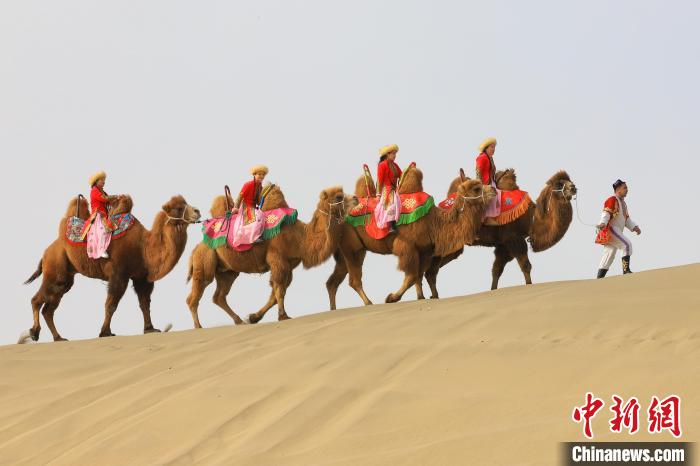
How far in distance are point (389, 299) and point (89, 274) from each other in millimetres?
4143

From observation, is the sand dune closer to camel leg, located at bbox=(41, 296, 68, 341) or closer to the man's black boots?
the man's black boots

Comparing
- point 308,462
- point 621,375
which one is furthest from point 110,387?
point 621,375

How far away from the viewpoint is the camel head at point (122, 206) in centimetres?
1756

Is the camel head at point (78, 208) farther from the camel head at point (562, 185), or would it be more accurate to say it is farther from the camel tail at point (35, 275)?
the camel head at point (562, 185)

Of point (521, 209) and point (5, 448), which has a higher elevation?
point (521, 209)

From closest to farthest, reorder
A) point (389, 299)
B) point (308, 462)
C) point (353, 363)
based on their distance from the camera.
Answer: point (308, 462) → point (353, 363) → point (389, 299)

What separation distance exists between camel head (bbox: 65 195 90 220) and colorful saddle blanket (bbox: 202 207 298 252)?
6.08 feet

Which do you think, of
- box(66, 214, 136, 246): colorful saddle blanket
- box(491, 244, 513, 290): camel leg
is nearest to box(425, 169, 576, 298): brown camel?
box(491, 244, 513, 290): camel leg

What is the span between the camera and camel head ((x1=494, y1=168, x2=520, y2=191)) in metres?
17.7

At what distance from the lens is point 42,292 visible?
18000mm

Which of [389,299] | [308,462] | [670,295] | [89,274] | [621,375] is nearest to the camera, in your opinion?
[308,462]

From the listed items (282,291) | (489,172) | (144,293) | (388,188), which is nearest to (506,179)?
(489,172)

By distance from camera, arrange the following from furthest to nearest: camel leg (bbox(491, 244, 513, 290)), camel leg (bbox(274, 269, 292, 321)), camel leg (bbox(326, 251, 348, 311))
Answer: camel leg (bbox(491, 244, 513, 290)) < camel leg (bbox(326, 251, 348, 311)) < camel leg (bbox(274, 269, 292, 321))

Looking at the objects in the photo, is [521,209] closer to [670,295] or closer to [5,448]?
[670,295]
